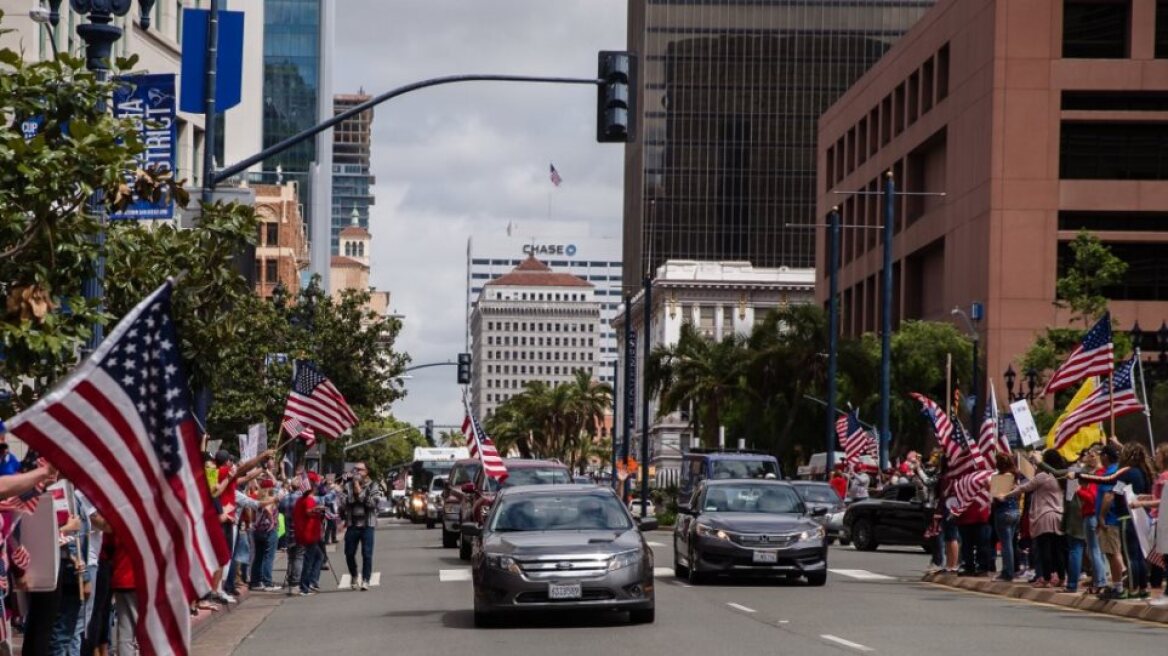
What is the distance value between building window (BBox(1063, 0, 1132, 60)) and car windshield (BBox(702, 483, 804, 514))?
52.1 m

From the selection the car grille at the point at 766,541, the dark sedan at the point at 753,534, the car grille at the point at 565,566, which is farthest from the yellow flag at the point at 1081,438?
the car grille at the point at 565,566

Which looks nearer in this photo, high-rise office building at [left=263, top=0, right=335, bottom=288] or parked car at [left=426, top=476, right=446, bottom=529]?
parked car at [left=426, top=476, right=446, bottom=529]

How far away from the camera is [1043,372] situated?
233 feet

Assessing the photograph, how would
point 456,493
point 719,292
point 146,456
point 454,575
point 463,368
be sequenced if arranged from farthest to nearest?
1. point 719,292
2. point 463,368
3. point 456,493
4. point 454,575
5. point 146,456

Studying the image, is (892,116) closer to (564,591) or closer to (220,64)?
(220,64)

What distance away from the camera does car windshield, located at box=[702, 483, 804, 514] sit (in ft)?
90.8

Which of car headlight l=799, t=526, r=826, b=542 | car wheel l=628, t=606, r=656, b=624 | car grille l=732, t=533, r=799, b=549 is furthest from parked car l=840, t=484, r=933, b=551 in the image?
car wheel l=628, t=606, r=656, b=624

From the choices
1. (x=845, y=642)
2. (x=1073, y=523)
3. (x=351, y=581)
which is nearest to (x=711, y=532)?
(x=1073, y=523)

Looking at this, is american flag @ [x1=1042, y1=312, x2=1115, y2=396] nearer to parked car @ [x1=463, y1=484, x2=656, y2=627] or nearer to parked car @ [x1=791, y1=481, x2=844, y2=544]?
parked car @ [x1=463, y1=484, x2=656, y2=627]

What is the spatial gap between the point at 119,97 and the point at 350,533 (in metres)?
9.70

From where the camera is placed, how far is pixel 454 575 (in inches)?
1245

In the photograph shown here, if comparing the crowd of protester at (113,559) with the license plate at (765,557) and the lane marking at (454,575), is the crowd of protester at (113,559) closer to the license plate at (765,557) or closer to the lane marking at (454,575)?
the lane marking at (454,575)

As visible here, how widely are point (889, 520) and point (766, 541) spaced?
49.7ft

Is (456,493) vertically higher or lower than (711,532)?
lower
